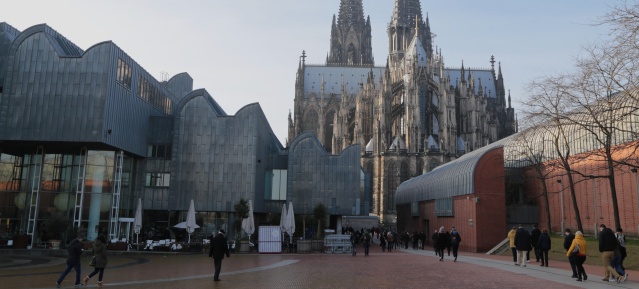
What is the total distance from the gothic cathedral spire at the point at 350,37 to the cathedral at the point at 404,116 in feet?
40.9

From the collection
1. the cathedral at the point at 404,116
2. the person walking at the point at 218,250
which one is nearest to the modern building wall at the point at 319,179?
the cathedral at the point at 404,116

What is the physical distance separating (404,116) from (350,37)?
4120 cm

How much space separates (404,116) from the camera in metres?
74.6

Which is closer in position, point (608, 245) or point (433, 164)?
point (608, 245)

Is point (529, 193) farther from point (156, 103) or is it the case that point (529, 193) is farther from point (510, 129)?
point (510, 129)

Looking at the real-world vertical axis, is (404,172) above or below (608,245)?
above

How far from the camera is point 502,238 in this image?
32.7 m

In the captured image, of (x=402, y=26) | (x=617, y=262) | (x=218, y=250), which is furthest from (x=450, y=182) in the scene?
(x=402, y=26)

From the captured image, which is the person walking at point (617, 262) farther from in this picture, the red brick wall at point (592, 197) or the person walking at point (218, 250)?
the red brick wall at point (592, 197)

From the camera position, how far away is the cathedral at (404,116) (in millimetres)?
71625

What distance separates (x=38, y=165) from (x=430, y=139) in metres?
51.2

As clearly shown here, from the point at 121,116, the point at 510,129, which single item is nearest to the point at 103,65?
the point at 121,116

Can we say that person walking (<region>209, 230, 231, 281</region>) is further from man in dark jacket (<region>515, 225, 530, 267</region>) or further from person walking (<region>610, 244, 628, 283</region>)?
man in dark jacket (<region>515, 225, 530, 267</region>)

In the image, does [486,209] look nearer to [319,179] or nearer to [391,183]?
[319,179]
